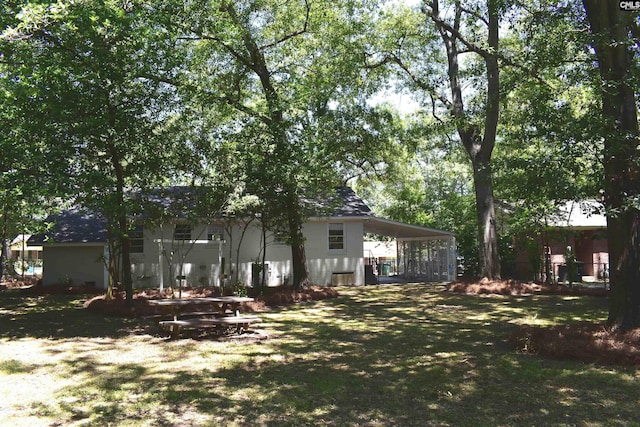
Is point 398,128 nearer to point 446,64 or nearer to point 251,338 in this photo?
point 446,64

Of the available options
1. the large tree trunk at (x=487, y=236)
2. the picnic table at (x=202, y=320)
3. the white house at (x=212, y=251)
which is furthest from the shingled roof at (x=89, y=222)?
the picnic table at (x=202, y=320)

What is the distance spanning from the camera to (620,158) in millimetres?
9070

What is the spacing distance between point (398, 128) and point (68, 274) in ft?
54.5

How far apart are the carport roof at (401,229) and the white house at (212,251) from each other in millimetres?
65

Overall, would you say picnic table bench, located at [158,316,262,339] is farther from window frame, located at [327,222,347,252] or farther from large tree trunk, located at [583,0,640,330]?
window frame, located at [327,222,347,252]

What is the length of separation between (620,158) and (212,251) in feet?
59.1

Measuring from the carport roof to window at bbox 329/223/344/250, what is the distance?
49.9 inches

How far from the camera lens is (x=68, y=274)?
23.4 metres

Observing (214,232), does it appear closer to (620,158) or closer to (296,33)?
(296,33)

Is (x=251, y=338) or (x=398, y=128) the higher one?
(x=398, y=128)

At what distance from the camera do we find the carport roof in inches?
979

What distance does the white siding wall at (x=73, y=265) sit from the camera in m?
23.4

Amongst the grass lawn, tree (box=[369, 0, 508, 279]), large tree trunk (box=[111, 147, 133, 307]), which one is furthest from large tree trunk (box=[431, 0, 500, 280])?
large tree trunk (box=[111, 147, 133, 307])

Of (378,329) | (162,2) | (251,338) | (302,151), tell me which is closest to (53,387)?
(251,338)
